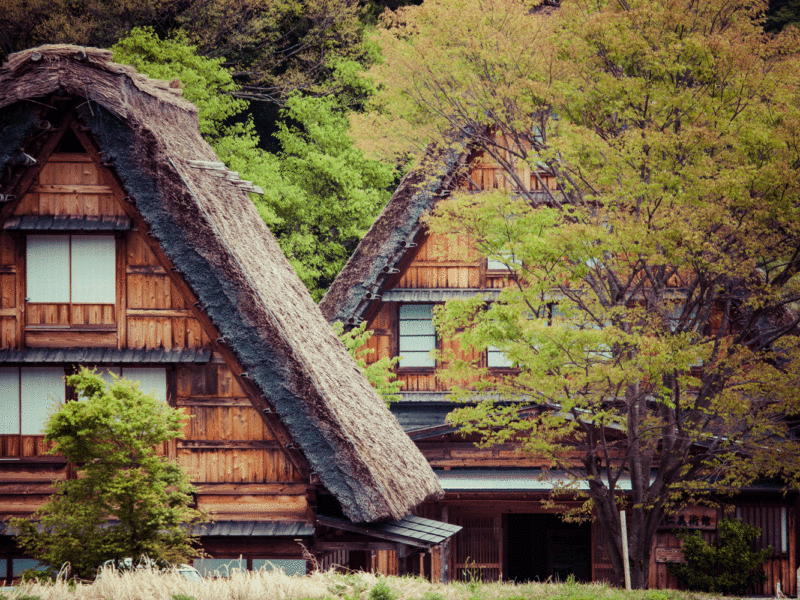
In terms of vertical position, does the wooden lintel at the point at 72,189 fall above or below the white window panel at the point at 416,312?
above

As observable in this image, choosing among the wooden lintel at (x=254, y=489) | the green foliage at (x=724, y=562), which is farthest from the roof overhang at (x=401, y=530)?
the green foliage at (x=724, y=562)

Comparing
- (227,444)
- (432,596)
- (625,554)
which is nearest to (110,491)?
(227,444)

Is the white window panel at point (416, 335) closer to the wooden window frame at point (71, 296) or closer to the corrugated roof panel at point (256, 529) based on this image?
the corrugated roof panel at point (256, 529)

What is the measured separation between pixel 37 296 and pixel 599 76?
32.7ft

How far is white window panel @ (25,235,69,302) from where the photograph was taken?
14781 mm

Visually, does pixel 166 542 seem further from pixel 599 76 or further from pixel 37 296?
pixel 599 76

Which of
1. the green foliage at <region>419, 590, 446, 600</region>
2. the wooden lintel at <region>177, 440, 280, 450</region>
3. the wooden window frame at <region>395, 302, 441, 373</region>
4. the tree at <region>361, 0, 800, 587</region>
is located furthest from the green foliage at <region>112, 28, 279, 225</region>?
A: the green foliage at <region>419, 590, 446, 600</region>

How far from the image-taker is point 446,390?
2205 centimetres

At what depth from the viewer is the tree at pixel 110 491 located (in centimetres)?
1154

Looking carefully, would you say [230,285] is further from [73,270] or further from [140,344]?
[73,270]

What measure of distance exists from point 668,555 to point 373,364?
26.2 feet

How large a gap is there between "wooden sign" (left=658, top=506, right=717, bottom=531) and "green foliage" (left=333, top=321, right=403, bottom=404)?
6.88 metres

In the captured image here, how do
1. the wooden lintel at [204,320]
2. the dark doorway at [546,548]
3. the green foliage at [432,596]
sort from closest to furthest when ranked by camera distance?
the green foliage at [432,596], the wooden lintel at [204,320], the dark doorway at [546,548]

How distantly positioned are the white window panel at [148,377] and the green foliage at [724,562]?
12.1 metres
